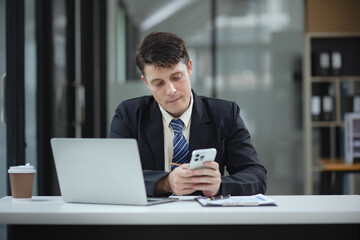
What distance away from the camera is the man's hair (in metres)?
2.13

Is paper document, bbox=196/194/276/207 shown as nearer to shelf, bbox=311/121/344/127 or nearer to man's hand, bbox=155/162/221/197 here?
man's hand, bbox=155/162/221/197

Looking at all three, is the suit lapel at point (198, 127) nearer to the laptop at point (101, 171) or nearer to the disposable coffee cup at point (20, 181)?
the laptop at point (101, 171)

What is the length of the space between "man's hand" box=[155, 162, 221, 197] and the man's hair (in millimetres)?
510

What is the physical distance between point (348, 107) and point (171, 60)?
10.8 ft

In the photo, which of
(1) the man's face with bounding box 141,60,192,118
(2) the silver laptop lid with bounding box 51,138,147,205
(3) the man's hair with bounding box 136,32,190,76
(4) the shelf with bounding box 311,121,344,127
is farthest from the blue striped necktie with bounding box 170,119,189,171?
(4) the shelf with bounding box 311,121,344,127

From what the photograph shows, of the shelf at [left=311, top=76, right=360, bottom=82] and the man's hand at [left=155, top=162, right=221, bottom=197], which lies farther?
the shelf at [left=311, top=76, right=360, bottom=82]

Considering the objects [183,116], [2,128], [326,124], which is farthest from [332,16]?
[2,128]

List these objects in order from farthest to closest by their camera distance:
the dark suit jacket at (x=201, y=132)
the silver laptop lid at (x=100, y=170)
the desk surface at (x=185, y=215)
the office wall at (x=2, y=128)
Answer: the office wall at (x=2, y=128) < the dark suit jacket at (x=201, y=132) < the silver laptop lid at (x=100, y=170) < the desk surface at (x=185, y=215)

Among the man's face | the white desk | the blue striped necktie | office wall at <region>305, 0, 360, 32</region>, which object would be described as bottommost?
the white desk

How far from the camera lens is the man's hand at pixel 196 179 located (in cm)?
176

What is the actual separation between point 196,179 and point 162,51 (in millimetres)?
603

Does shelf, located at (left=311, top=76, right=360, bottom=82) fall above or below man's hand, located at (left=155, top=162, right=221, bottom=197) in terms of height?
above

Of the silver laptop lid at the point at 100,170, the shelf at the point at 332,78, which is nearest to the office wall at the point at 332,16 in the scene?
the shelf at the point at 332,78
